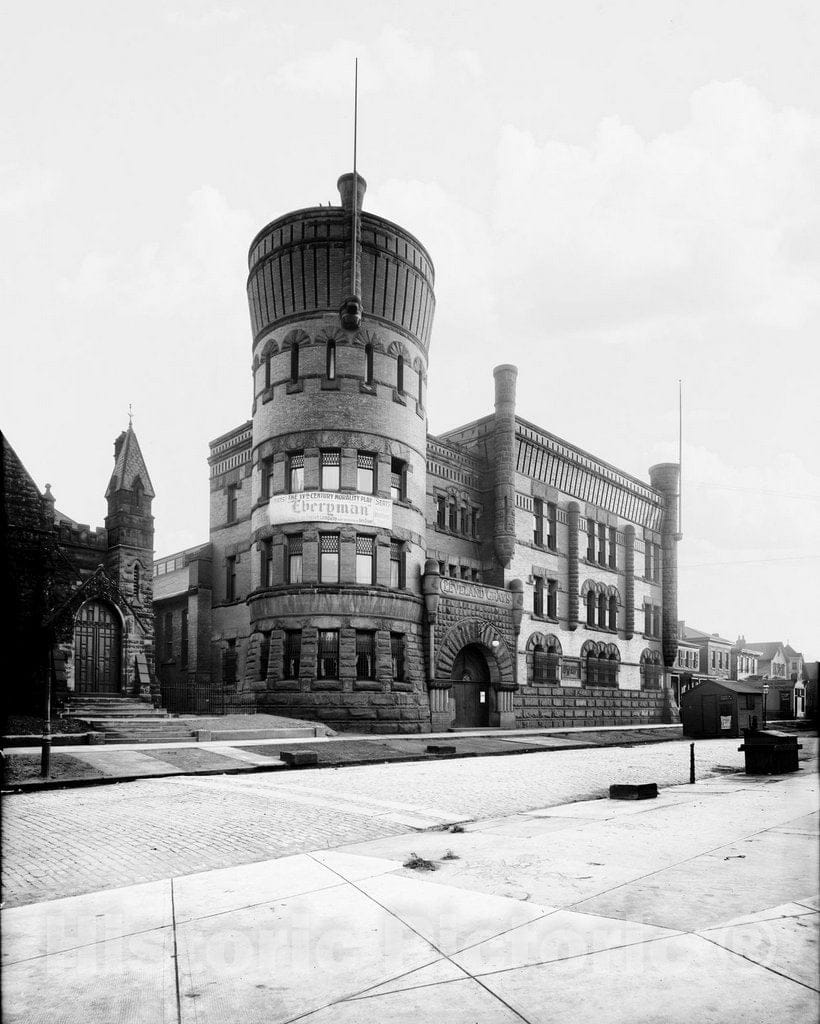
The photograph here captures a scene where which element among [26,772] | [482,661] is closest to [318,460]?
[482,661]

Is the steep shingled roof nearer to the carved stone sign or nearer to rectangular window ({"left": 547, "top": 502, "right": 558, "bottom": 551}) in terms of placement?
the carved stone sign

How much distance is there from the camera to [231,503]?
40.5 metres

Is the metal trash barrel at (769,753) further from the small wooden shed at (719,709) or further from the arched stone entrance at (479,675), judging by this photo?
the small wooden shed at (719,709)

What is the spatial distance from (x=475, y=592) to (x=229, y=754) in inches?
696

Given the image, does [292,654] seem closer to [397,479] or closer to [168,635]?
[397,479]

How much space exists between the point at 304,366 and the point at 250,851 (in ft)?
86.1

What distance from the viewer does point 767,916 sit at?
6.30 meters

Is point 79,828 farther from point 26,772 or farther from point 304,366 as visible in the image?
point 304,366

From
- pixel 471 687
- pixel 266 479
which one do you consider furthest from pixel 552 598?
pixel 266 479

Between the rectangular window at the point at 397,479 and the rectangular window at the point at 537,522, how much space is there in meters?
10.4

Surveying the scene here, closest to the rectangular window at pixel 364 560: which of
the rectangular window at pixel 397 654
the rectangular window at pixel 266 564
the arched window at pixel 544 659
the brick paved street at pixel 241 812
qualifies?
the rectangular window at pixel 397 654

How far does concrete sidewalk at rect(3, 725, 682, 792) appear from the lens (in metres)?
16.9

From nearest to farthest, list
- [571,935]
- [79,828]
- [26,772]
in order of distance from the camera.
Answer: [571,935], [79,828], [26,772]

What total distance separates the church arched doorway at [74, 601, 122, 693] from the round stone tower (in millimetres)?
5091
